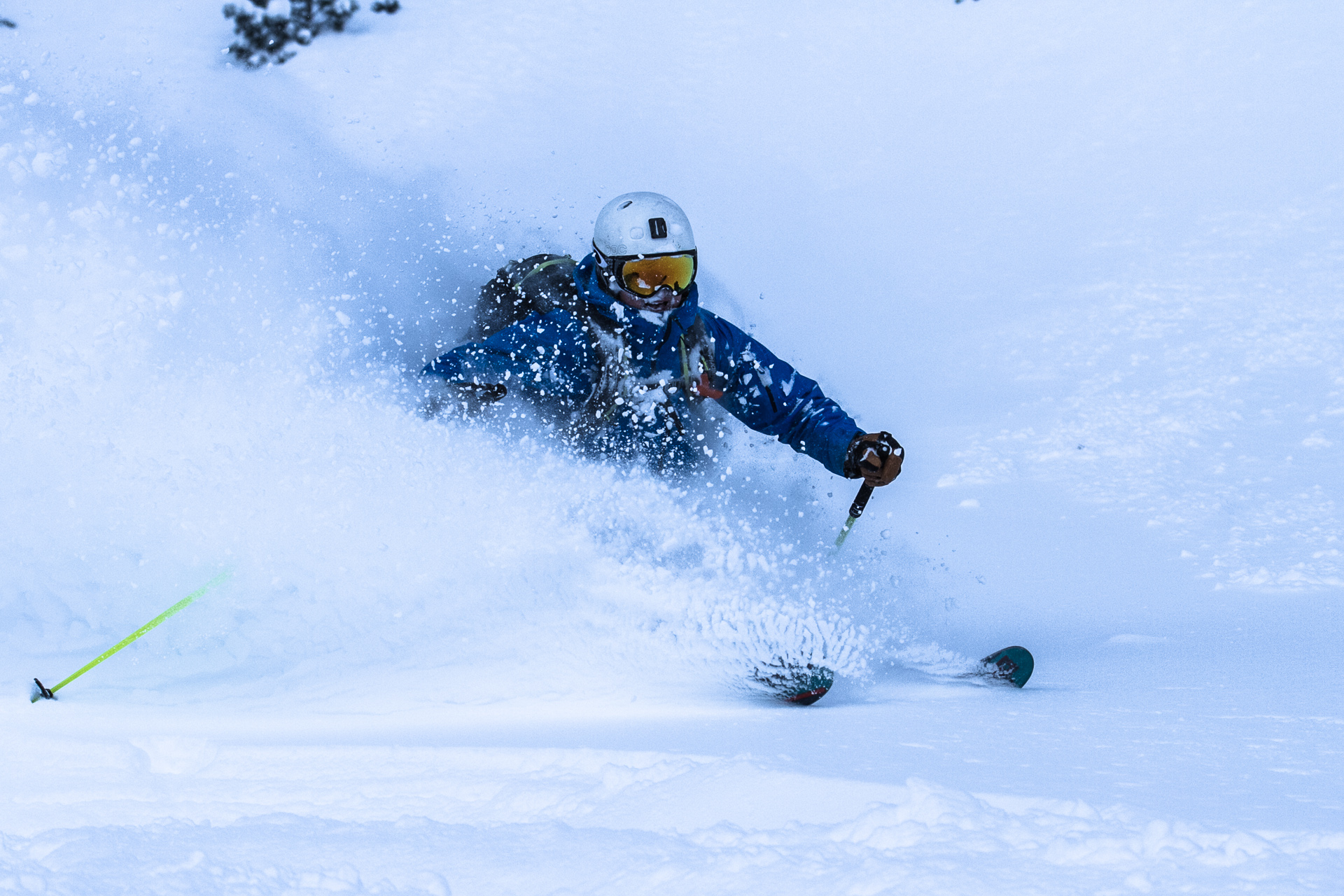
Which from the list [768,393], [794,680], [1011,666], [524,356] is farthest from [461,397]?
[1011,666]

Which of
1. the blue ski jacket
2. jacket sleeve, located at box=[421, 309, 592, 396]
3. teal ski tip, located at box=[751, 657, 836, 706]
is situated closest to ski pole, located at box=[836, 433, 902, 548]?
the blue ski jacket

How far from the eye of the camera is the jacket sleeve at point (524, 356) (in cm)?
325

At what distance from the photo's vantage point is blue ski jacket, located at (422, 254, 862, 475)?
320 cm

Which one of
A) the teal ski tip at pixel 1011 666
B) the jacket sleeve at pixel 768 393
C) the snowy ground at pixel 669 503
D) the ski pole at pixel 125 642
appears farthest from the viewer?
the jacket sleeve at pixel 768 393

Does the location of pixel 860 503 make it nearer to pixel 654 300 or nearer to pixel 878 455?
pixel 878 455

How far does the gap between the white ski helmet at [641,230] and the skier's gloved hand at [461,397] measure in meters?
0.65

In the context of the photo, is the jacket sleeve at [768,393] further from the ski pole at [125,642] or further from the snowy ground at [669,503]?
the ski pole at [125,642]

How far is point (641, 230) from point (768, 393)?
752 mm

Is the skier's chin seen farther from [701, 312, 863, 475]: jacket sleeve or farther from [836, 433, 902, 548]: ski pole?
[836, 433, 902, 548]: ski pole

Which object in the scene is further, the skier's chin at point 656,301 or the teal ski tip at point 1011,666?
the skier's chin at point 656,301

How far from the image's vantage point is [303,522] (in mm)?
3273

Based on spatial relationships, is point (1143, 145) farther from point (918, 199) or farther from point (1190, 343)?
point (1190, 343)

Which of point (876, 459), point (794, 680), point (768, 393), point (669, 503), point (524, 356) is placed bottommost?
point (794, 680)

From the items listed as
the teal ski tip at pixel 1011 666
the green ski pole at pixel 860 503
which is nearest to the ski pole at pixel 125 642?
the green ski pole at pixel 860 503
